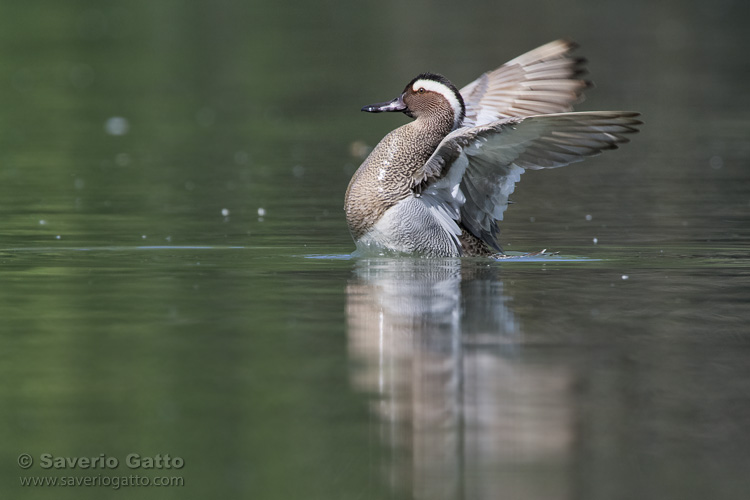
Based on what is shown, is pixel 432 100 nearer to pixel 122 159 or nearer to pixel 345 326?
pixel 345 326

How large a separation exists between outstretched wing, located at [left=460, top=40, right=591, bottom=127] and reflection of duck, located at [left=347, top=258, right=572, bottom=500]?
115 inches

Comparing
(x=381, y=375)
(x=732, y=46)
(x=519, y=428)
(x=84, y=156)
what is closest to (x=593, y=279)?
(x=381, y=375)

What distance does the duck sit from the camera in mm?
9156

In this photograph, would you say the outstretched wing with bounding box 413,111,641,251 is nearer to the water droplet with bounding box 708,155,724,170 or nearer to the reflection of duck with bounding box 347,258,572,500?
the reflection of duck with bounding box 347,258,572,500

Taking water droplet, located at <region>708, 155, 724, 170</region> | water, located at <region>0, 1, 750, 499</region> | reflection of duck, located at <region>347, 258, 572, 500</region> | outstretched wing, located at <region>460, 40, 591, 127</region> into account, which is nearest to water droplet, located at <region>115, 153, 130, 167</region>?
water, located at <region>0, 1, 750, 499</region>

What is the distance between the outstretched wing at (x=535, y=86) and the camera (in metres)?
10.9

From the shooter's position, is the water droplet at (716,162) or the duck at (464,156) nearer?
the duck at (464,156)

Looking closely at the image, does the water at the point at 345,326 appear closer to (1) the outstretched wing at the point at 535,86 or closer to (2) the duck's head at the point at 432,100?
(1) the outstretched wing at the point at 535,86

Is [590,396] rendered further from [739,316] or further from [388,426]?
[739,316]

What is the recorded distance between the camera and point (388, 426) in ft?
18.1

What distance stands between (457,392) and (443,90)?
4777 mm

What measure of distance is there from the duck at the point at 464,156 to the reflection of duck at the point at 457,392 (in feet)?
4.02

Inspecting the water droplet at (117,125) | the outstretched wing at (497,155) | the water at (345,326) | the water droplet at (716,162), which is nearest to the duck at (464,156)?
the outstretched wing at (497,155)

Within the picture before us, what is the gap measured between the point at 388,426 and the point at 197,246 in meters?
5.03
